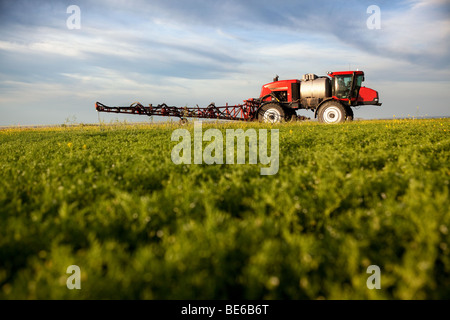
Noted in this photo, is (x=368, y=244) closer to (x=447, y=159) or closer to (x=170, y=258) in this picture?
(x=170, y=258)

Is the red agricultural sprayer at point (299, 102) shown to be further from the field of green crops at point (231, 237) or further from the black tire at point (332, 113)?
the field of green crops at point (231, 237)

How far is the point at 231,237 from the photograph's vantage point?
245 centimetres

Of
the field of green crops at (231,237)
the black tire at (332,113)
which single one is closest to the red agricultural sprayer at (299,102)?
the black tire at (332,113)

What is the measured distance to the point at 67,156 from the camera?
6.76 m

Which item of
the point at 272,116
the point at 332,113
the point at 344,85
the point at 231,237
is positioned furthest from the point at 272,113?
the point at 231,237

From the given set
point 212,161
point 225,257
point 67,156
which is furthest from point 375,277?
point 67,156

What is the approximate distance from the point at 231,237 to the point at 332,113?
1722cm

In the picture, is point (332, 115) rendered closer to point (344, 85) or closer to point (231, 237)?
point (344, 85)

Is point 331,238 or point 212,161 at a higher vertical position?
point 212,161

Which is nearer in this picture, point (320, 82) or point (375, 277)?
point (375, 277)

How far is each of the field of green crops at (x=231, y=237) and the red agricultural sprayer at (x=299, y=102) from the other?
14.0m
